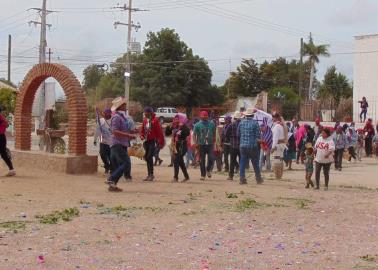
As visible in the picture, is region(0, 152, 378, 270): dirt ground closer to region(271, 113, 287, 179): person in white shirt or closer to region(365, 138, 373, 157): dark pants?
region(271, 113, 287, 179): person in white shirt

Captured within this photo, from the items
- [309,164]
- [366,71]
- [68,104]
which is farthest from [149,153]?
[366,71]

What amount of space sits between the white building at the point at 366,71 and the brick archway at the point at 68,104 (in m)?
29.0

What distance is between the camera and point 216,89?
2635 inches

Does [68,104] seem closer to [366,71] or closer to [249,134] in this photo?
[249,134]

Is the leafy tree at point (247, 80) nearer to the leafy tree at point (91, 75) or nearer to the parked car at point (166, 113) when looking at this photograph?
the parked car at point (166, 113)

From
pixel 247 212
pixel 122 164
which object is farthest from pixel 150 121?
pixel 247 212

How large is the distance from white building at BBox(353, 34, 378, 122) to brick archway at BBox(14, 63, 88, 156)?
95.0 ft

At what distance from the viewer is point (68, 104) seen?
15500 mm

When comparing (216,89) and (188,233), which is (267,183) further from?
(216,89)

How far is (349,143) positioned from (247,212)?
14.8 meters

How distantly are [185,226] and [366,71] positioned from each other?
122 ft

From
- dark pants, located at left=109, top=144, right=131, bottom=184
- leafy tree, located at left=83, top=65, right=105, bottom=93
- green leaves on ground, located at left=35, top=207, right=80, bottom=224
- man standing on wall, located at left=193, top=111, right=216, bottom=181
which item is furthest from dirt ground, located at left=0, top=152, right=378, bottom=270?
leafy tree, located at left=83, top=65, right=105, bottom=93

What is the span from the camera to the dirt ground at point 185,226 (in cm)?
677

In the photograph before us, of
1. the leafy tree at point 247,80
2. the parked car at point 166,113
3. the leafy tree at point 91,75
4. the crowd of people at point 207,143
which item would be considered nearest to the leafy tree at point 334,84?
the leafy tree at point 247,80
